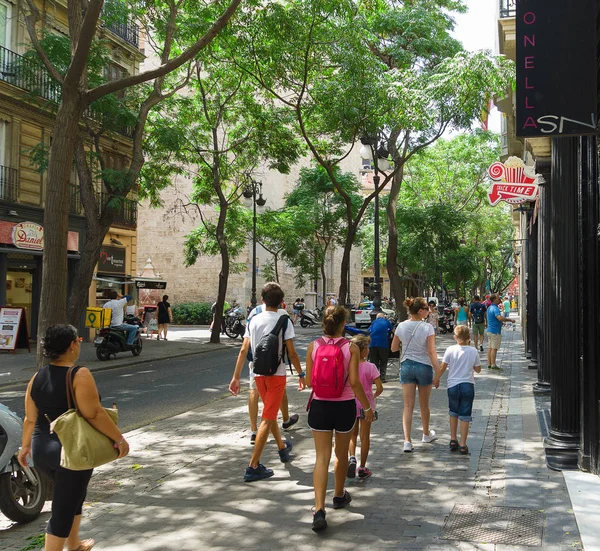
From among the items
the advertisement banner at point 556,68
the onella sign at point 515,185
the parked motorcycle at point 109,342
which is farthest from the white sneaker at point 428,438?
the parked motorcycle at point 109,342

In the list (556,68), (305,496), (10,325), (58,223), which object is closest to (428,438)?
(305,496)

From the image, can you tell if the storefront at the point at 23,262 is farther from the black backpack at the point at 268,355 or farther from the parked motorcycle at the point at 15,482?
the parked motorcycle at the point at 15,482

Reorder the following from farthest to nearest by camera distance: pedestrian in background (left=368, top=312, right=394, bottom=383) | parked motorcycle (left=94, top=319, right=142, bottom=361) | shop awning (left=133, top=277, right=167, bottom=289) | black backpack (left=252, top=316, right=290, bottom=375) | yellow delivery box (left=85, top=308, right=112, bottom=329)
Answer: shop awning (left=133, top=277, right=167, bottom=289) → yellow delivery box (left=85, top=308, right=112, bottom=329) → parked motorcycle (left=94, top=319, right=142, bottom=361) → pedestrian in background (left=368, top=312, right=394, bottom=383) → black backpack (left=252, top=316, right=290, bottom=375)

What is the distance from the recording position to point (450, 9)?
24.6 metres

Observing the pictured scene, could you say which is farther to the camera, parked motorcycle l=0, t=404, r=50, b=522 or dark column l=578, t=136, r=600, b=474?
dark column l=578, t=136, r=600, b=474

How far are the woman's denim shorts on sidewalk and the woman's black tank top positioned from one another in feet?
14.8

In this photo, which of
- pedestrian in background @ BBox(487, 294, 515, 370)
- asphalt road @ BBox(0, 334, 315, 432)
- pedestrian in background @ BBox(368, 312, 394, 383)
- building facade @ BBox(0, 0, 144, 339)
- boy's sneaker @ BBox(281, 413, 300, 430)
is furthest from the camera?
building facade @ BBox(0, 0, 144, 339)

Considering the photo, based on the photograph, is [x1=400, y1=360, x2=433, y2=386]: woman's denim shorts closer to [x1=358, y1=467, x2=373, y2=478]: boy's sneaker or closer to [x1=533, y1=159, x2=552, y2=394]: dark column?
[x1=358, y1=467, x2=373, y2=478]: boy's sneaker

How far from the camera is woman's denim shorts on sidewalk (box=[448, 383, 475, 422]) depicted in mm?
7238

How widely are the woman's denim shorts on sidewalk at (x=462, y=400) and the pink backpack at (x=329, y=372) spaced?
102 inches

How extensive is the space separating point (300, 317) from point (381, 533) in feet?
117

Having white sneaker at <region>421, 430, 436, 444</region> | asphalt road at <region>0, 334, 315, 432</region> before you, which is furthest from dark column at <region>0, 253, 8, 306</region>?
white sneaker at <region>421, 430, 436, 444</region>

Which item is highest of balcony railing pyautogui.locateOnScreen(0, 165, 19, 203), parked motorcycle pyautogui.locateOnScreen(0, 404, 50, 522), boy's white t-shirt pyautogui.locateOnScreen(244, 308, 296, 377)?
balcony railing pyautogui.locateOnScreen(0, 165, 19, 203)

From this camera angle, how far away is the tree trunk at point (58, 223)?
284 inches
